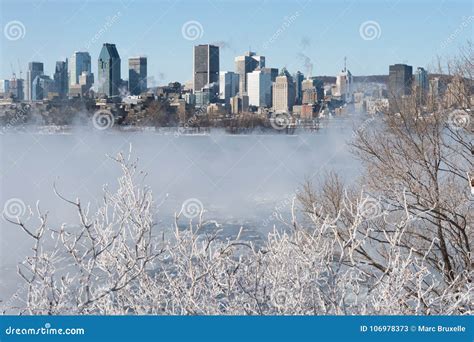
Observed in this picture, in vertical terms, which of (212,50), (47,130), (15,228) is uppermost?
(212,50)

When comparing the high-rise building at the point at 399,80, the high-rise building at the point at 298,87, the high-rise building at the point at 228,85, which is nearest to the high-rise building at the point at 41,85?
the high-rise building at the point at 228,85

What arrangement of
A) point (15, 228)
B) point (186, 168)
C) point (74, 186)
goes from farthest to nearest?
1. point (186, 168)
2. point (74, 186)
3. point (15, 228)

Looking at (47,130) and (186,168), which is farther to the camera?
(186,168)

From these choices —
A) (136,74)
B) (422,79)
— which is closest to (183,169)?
(136,74)

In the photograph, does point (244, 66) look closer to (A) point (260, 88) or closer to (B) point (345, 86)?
(A) point (260, 88)

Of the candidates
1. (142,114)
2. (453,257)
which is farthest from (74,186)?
(453,257)

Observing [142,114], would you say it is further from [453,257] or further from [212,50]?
[453,257]

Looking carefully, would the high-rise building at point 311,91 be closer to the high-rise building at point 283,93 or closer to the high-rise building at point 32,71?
the high-rise building at point 283,93

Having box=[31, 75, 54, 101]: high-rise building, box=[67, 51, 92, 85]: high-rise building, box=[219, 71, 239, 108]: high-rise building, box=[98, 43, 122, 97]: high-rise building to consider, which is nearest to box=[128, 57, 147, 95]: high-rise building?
box=[98, 43, 122, 97]: high-rise building
